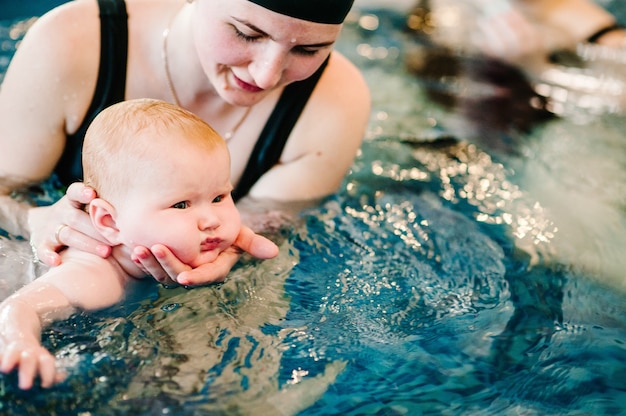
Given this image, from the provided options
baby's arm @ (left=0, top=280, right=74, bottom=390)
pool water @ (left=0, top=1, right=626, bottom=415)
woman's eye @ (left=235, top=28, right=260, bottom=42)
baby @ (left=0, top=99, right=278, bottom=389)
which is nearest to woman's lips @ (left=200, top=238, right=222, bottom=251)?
baby @ (left=0, top=99, right=278, bottom=389)

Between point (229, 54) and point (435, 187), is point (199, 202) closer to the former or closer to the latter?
point (229, 54)

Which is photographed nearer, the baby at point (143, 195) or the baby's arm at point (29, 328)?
the baby's arm at point (29, 328)

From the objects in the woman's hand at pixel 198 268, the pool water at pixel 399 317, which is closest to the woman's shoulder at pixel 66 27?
the pool water at pixel 399 317

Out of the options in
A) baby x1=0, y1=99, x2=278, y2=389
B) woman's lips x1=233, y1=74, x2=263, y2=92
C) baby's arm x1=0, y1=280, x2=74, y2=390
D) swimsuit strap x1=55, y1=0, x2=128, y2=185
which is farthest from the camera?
swimsuit strap x1=55, y1=0, x2=128, y2=185

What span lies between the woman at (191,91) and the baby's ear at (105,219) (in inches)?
1.2

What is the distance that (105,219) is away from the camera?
1664 mm

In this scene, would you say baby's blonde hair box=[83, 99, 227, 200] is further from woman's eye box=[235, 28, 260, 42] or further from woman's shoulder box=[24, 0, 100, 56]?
woman's shoulder box=[24, 0, 100, 56]

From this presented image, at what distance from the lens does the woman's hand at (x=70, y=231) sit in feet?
5.53

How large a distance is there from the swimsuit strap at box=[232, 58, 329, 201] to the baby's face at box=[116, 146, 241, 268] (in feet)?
1.71

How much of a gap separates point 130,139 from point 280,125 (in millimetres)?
680

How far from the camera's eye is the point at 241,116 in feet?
7.19

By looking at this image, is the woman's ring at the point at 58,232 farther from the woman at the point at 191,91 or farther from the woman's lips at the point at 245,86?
the woman's lips at the point at 245,86

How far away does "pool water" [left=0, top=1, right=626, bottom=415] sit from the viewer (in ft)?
5.23

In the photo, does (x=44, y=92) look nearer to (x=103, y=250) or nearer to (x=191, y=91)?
(x=191, y=91)
